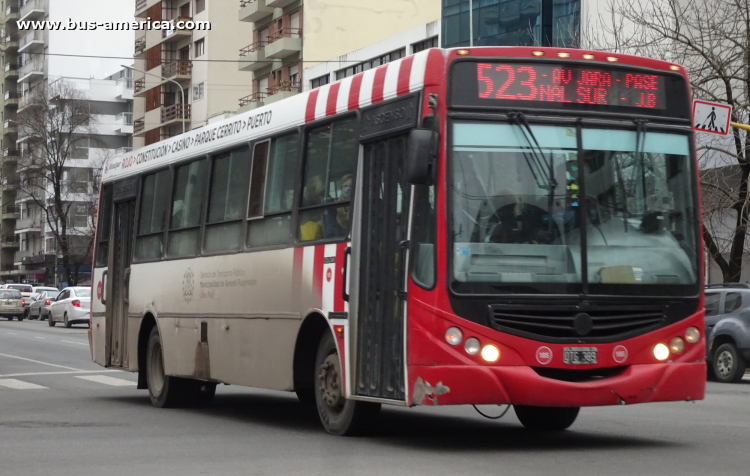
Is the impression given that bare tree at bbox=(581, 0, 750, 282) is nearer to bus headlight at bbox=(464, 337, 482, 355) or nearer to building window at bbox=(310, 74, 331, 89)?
bus headlight at bbox=(464, 337, 482, 355)

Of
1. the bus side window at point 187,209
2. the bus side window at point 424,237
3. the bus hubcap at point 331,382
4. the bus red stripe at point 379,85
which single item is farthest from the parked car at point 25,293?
the bus side window at point 424,237

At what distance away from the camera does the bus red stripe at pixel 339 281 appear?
1093 centimetres

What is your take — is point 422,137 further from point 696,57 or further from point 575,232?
point 696,57

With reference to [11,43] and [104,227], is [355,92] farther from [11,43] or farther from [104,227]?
[11,43]

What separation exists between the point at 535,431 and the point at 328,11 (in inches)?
2186

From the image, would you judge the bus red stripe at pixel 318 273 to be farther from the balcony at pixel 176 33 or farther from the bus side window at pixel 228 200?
the balcony at pixel 176 33

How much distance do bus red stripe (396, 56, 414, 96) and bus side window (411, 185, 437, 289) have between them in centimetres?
81

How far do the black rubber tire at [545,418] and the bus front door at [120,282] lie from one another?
6.12m

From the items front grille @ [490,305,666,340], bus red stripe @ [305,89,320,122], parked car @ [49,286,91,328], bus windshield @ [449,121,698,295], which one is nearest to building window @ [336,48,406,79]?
parked car @ [49,286,91,328]

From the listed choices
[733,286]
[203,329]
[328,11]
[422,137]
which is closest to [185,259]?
[203,329]

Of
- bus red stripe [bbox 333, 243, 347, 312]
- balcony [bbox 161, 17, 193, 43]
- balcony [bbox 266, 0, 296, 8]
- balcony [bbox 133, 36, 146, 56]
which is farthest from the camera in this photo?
balcony [bbox 133, 36, 146, 56]

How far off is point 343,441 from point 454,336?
1.65m

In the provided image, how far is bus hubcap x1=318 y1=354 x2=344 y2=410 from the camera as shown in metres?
11.1


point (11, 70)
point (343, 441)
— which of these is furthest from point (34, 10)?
point (343, 441)
